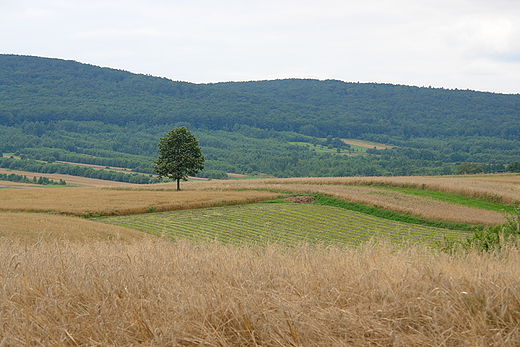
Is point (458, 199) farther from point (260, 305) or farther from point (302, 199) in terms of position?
point (260, 305)

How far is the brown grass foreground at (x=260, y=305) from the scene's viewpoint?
3.65 metres

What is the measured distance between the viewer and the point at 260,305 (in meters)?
4.09

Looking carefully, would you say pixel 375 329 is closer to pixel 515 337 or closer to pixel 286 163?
pixel 515 337

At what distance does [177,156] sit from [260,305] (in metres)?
51.9

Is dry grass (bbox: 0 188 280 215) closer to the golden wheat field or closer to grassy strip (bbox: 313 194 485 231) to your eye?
grassy strip (bbox: 313 194 485 231)

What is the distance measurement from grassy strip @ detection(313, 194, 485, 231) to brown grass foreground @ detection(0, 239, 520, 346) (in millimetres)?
27002

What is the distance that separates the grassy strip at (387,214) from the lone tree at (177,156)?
17092 millimetres

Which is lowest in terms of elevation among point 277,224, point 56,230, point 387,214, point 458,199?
point 277,224

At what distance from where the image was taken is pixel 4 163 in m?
167

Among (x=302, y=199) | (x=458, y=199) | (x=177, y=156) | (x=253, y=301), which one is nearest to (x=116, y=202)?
(x=177, y=156)

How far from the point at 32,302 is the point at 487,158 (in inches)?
8286

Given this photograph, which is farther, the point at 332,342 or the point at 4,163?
the point at 4,163

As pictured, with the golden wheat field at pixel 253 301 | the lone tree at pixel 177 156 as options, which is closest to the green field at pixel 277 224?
the lone tree at pixel 177 156

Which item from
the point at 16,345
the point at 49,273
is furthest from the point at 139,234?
the point at 16,345
